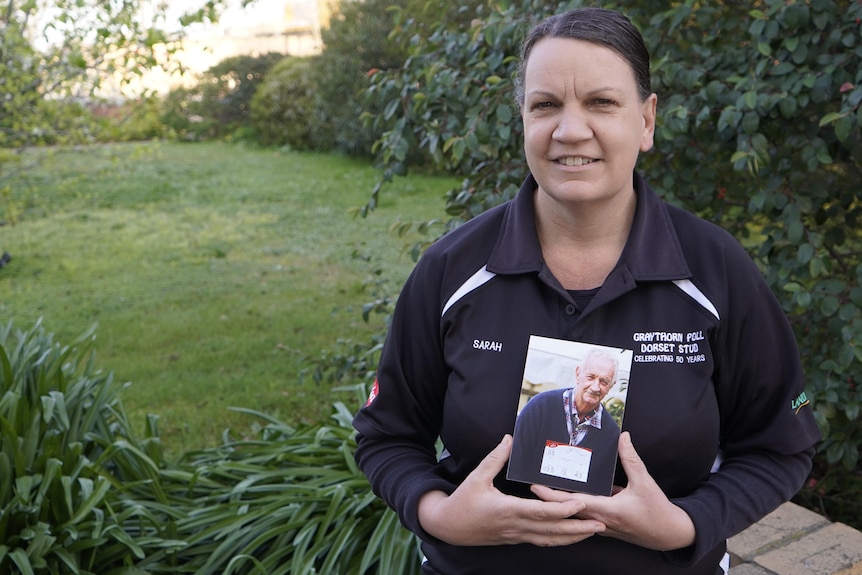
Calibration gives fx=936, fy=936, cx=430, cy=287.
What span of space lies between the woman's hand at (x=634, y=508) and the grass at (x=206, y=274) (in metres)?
2.72

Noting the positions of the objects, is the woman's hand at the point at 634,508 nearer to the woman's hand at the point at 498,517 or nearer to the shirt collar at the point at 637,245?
the woman's hand at the point at 498,517

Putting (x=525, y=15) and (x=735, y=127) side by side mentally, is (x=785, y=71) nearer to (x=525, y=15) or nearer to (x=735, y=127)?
(x=735, y=127)

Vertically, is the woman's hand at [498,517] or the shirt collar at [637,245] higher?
Answer: the shirt collar at [637,245]

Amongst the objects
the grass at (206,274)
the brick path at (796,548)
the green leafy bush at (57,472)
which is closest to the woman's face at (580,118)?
the brick path at (796,548)

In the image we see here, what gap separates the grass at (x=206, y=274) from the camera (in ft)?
18.9

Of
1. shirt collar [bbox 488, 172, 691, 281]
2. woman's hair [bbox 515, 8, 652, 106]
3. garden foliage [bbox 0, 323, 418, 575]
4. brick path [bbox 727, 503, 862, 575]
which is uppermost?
woman's hair [bbox 515, 8, 652, 106]

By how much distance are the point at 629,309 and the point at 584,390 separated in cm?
21

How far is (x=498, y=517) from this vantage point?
163 centimetres

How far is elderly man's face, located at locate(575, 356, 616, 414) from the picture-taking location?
63.5 inches

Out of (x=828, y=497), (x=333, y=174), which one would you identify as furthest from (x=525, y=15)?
(x=333, y=174)

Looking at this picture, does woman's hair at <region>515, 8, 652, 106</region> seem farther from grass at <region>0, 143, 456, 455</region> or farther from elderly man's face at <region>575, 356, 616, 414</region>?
grass at <region>0, 143, 456, 455</region>

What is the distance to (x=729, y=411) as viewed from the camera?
6.04 feet

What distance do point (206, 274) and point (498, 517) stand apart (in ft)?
24.4

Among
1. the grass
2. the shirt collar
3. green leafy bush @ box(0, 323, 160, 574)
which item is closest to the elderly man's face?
the shirt collar
